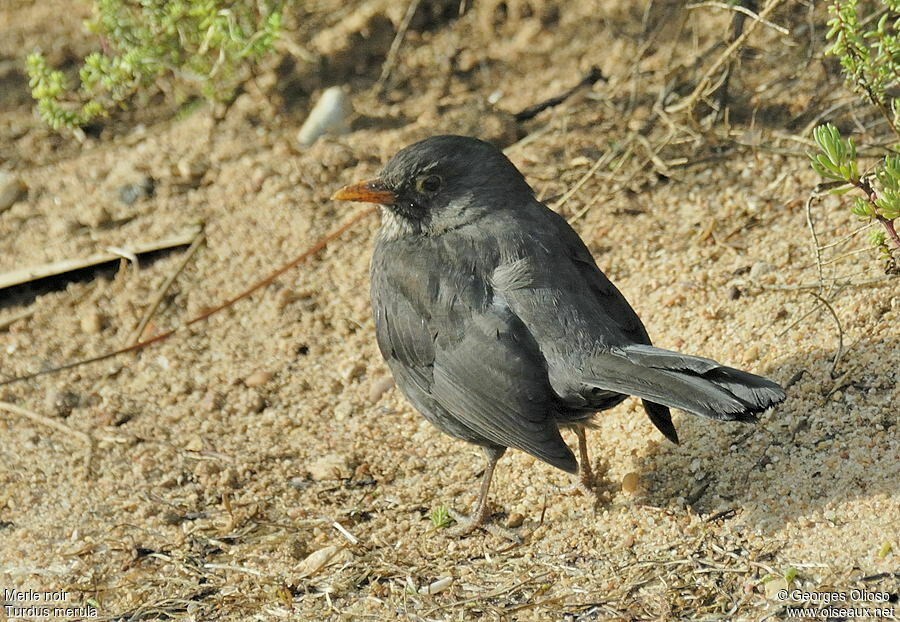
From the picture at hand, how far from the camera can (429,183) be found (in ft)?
15.7

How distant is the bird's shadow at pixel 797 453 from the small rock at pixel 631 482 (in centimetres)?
4

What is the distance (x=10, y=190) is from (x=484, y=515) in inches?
157

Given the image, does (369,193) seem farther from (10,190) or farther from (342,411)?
(10,190)

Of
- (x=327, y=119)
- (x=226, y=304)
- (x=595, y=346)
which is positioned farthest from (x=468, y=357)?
(x=327, y=119)

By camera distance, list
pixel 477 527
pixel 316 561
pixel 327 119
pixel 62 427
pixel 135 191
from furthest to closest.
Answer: pixel 327 119, pixel 135 191, pixel 62 427, pixel 477 527, pixel 316 561

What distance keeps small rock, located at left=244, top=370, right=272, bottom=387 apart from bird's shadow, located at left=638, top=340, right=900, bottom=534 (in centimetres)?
207

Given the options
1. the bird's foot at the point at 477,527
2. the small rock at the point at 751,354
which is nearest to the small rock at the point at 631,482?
the bird's foot at the point at 477,527

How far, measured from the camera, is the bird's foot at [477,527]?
14.7 ft

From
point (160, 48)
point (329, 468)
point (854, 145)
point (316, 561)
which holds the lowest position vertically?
point (329, 468)

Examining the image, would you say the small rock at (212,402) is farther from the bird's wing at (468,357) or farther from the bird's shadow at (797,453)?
the bird's shadow at (797,453)

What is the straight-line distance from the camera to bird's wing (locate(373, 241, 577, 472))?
405 centimetres

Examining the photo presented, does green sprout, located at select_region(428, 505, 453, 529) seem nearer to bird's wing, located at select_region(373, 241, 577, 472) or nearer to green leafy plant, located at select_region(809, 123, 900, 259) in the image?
bird's wing, located at select_region(373, 241, 577, 472)

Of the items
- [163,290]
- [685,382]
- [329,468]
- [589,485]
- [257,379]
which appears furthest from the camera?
[163,290]

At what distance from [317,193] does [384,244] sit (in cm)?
165
